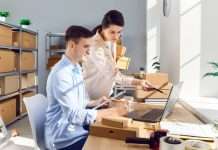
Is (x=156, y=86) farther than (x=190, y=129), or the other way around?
(x=156, y=86)

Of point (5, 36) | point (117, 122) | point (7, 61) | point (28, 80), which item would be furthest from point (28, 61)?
point (117, 122)

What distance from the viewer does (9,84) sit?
15.6 feet

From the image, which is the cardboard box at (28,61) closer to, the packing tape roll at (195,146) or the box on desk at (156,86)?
the box on desk at (156,86)

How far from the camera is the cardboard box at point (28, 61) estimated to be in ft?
→ 17.9

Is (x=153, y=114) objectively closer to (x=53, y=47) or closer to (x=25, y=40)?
(x=25, y=40)

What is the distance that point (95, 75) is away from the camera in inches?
95.0

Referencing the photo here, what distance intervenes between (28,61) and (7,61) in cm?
104

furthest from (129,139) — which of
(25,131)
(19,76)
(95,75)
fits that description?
(19,76)

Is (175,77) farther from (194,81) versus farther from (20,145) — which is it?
(20,145)

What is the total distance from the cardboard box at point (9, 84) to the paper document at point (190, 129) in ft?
11.7

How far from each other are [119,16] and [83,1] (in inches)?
175

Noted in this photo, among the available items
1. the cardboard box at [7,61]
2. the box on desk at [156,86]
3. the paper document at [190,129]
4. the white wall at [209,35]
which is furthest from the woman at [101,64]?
the cardboard box at [7,61]

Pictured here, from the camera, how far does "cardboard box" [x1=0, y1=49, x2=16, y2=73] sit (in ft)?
14.6

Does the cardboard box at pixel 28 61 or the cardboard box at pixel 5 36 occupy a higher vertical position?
the cardboard box at pixel 5 36
